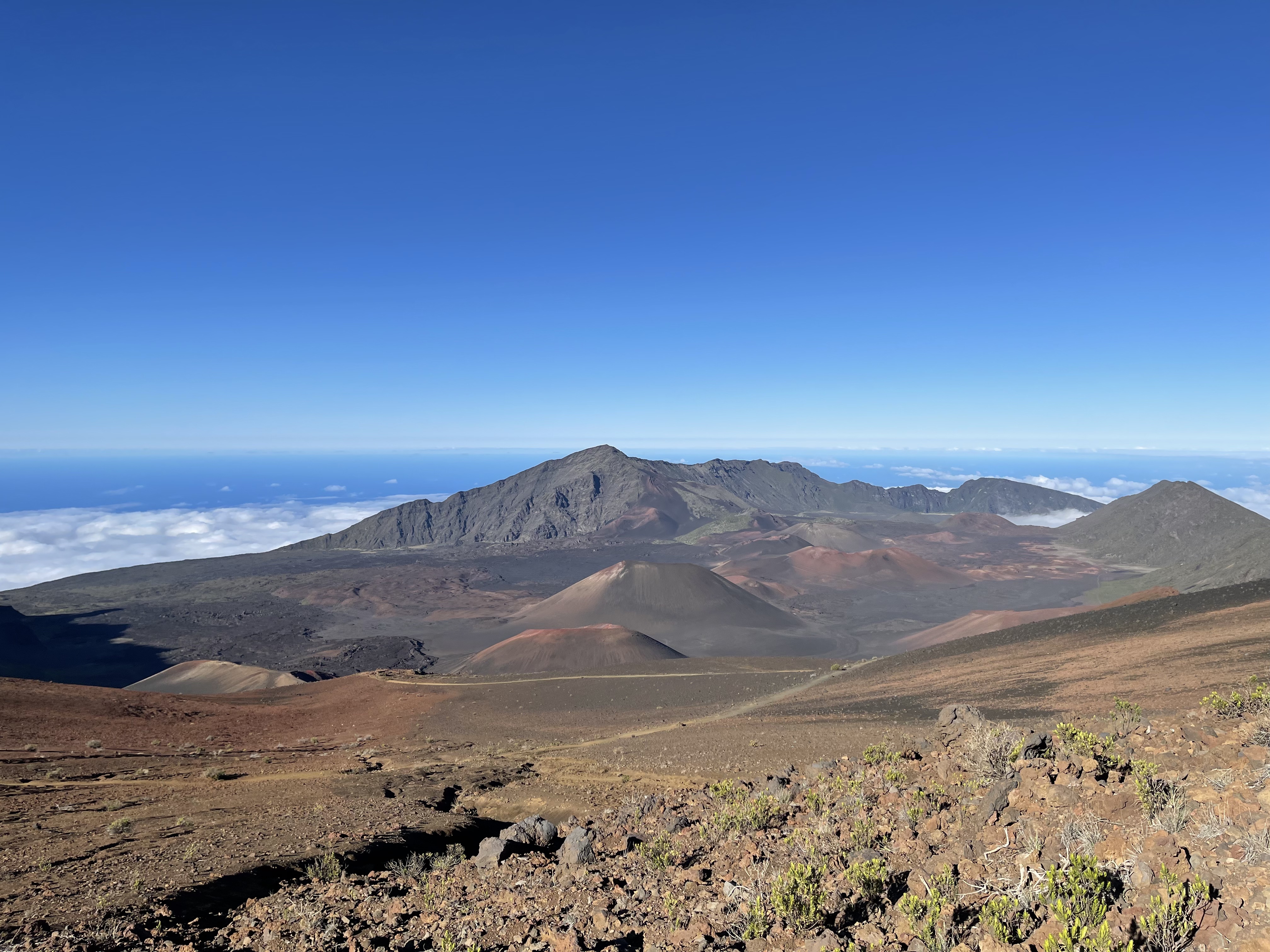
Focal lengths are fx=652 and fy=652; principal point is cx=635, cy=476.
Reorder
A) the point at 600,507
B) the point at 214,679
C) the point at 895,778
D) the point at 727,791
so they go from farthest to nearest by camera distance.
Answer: the point at 600,507 < the point at 214,679 < the point at 727,791 < the point at 895,778

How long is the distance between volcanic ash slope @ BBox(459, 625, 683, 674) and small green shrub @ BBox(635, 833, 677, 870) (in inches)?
1433

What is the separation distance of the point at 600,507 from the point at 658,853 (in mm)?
153347

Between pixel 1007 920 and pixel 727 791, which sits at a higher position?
pixel 1007 920

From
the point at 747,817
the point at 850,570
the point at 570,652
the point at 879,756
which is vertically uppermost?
the point at 747,817

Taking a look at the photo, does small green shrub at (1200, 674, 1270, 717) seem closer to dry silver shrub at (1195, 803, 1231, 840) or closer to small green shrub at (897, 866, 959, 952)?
dry silver shrub at (1195, 803, 1231, 840)

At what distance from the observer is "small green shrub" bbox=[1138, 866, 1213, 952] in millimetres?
3807

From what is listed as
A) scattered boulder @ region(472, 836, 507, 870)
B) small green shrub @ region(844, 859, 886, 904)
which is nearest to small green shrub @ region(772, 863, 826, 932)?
small green shrub @ region(844, 859, 886, 904)

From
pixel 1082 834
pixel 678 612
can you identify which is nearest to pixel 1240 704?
pixel 1082 834

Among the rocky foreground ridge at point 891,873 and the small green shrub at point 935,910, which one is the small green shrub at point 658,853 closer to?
the rocky foreground ridge at point 891,873

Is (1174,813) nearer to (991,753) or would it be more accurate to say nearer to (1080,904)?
(1080,904)

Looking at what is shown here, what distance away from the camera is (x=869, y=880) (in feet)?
18.3

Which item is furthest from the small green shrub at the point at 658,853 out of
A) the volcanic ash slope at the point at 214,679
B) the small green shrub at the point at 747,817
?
the volcanic ash slope at the point at 214,679

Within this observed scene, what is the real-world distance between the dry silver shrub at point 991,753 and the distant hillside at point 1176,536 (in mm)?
68505

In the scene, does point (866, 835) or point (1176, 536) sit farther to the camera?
point (1176, 536)
